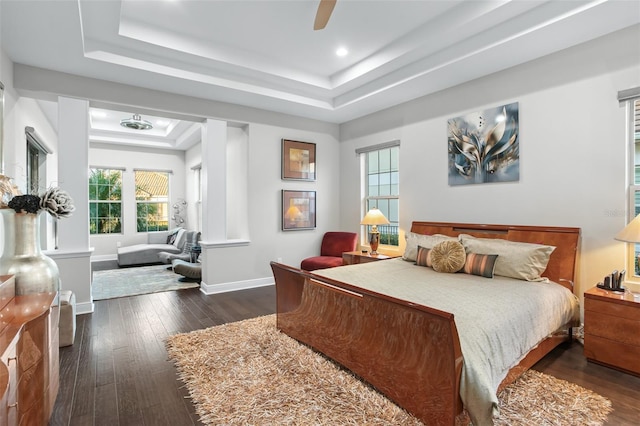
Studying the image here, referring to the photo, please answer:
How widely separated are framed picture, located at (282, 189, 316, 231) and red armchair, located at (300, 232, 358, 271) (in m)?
0.40

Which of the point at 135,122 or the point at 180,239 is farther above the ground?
the point at 135,122

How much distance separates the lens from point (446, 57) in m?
3.59

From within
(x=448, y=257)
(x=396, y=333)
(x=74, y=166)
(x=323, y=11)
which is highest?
(x=323, y=11)

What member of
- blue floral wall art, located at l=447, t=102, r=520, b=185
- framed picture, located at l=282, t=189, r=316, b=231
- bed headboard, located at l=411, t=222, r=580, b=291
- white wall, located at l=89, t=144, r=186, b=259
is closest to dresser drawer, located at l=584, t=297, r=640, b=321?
bed headboard, located at l=411, t=222, r=580, b=291

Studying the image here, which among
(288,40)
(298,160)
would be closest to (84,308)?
(298,160)

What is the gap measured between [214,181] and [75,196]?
1.69m

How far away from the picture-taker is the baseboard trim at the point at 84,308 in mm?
3885

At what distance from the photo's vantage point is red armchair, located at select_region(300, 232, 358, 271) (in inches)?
201

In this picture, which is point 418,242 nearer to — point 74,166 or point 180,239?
point 74,166

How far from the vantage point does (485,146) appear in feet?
12.7

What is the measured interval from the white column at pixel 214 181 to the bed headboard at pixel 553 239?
137 inches

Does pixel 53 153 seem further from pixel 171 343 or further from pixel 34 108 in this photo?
pixel 171 343

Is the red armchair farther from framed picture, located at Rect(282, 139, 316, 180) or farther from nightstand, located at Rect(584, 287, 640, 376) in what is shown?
nightstand, located at Rect(584, 287, 640, 376)

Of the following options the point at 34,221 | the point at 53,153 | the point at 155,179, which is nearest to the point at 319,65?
the point at 34,221
